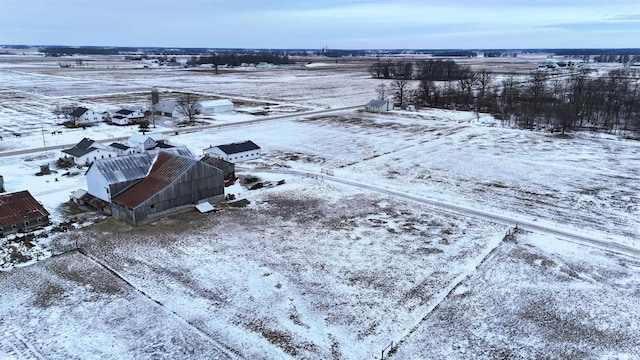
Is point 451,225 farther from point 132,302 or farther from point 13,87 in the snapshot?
point 13,87

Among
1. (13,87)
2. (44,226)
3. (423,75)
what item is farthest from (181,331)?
(423,75)

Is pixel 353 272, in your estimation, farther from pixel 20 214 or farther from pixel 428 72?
pixel 428 72

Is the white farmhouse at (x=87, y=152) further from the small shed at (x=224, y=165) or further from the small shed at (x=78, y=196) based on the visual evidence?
the small shed at (x=224, y=165)

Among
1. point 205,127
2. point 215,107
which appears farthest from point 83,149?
point 215,107

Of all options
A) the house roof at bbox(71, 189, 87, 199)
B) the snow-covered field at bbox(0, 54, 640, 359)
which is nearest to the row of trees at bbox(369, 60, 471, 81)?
the snow-covered field at bbox(0, 54, 640, 359)

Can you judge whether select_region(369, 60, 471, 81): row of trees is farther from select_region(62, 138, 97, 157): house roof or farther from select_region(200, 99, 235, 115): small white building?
select_region(62, 138, 97, 157): house roof

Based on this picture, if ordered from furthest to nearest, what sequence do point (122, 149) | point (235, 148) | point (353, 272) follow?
point (122, 149) < point (235, 148) < point (353, 272)

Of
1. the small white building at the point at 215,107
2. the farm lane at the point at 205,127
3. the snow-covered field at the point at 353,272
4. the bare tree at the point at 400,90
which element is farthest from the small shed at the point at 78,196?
the bare tree at the point at 400,90
